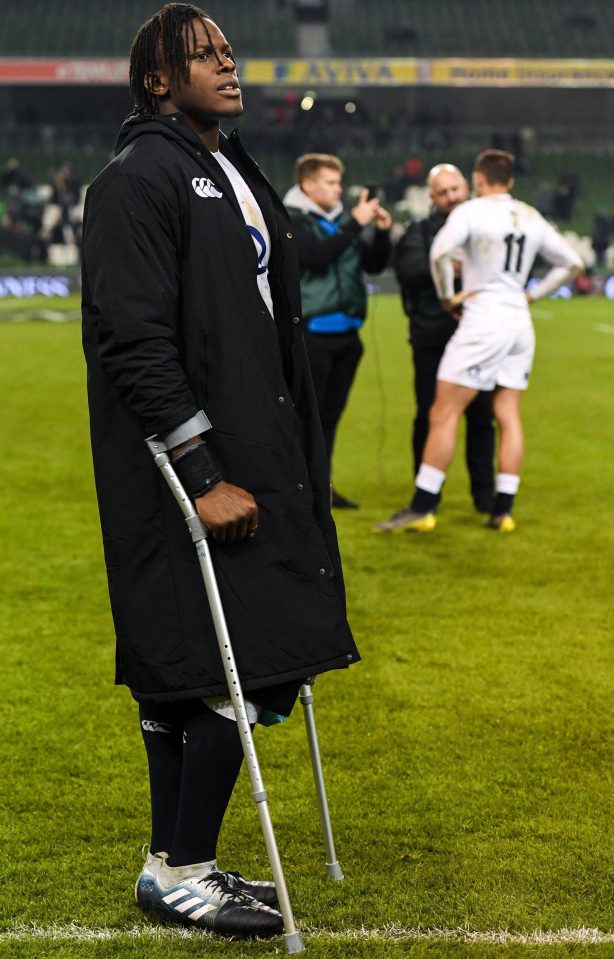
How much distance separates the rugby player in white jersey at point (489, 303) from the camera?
719 cm

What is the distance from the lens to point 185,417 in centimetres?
270

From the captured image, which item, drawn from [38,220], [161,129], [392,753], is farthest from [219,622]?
[38,220]

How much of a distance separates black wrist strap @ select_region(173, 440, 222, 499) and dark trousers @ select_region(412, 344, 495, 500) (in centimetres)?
532

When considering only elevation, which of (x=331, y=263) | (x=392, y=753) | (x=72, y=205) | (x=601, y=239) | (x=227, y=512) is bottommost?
(x=601, y=239)

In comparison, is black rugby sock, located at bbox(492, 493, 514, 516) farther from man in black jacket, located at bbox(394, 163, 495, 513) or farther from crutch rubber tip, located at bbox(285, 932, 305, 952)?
crutch rubber tip, located at bbox(285, 932, 305, 952)

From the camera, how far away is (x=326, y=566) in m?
2.92

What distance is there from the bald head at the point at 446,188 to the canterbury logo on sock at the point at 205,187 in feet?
16.3

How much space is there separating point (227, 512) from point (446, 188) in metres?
5.29

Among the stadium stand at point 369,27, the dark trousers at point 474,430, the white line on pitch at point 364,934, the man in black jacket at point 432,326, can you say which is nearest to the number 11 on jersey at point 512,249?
the man in black jacket at point 432,326

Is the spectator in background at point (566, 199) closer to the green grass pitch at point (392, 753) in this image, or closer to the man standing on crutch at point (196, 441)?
the green grass pitch at point (392, 753)

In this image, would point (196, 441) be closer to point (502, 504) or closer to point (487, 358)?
point (487, 358)

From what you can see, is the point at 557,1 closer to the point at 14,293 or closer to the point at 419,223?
the point at 14,293

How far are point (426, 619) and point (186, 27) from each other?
3469 mm

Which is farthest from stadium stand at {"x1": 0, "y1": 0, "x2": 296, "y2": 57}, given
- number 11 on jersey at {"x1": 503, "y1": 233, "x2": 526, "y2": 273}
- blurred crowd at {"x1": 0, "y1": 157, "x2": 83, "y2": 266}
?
number 11 on jersey at {"x1": 503, "y1": 233, "x2": 526, "y2": 273}
